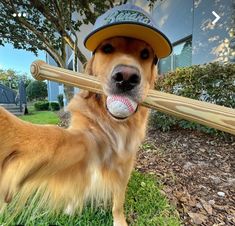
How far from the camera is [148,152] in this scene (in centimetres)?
399

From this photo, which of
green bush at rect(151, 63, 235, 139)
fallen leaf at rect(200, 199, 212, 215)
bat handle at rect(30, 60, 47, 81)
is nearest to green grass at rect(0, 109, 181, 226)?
fallen leaf at rect(200, 199, 212, 215)

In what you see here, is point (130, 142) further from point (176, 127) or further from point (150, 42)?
point (176, 127)

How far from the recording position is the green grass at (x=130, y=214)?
2027 millimetres

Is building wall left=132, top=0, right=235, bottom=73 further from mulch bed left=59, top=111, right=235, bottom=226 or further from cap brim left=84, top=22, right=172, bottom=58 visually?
cap brim left=84, top=22, right=172, bottom=58

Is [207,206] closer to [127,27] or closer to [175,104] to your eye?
[175,104]

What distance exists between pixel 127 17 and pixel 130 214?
1766mm

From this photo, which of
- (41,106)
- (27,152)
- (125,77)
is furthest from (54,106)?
(27,152)

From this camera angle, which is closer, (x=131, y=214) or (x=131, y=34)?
(x=131, y=34)

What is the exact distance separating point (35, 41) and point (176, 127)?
674 centimetres

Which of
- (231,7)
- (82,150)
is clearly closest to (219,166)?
(82,150)

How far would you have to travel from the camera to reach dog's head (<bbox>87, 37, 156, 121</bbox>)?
1.41 meters

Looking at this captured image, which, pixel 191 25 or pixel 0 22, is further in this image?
pixel 0 22

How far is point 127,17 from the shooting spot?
5.12 feet

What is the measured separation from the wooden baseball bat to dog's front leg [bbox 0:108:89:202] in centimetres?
35
